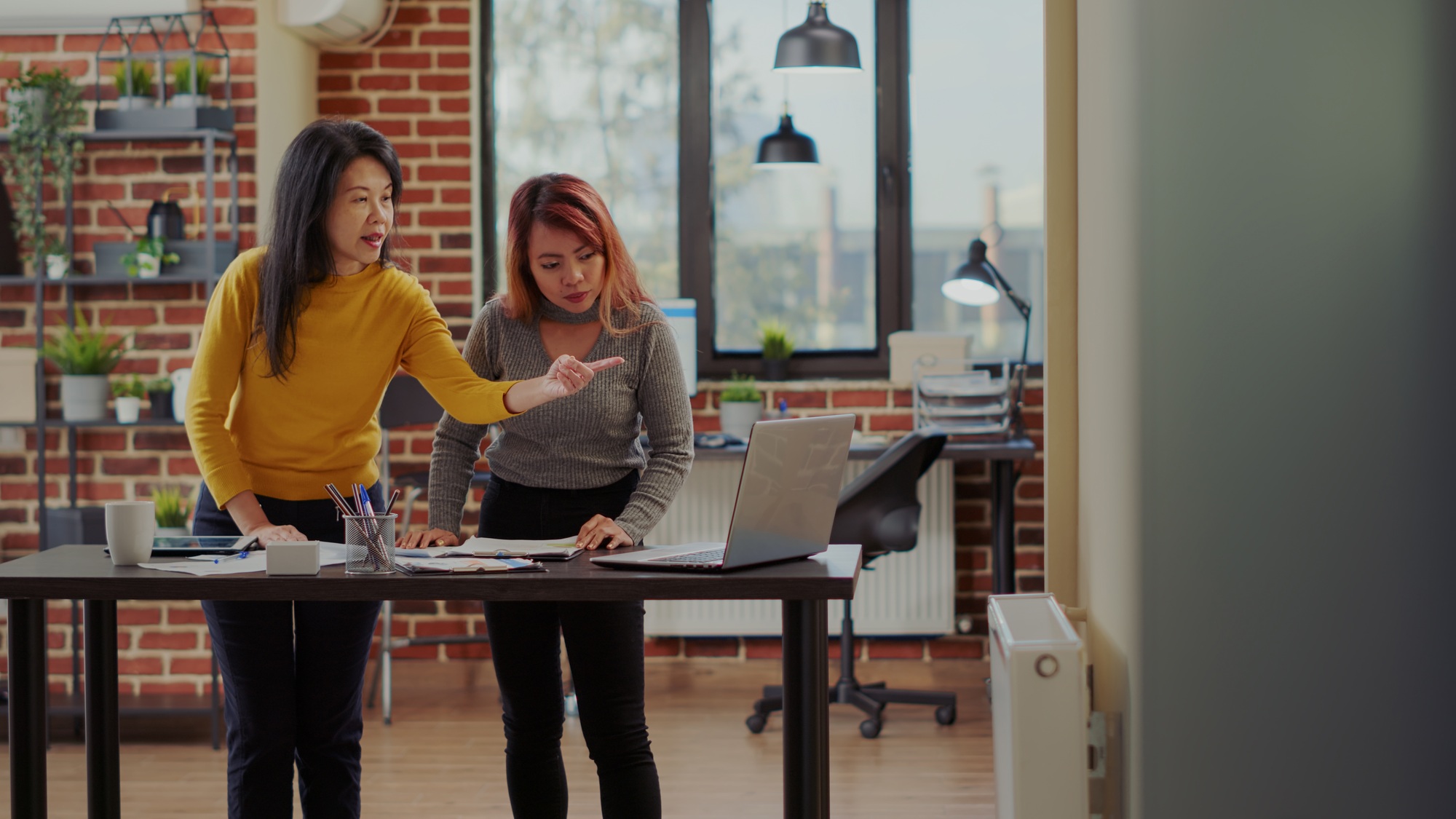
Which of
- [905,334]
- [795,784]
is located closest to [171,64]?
[905,334]

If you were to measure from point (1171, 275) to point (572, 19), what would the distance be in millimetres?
3229

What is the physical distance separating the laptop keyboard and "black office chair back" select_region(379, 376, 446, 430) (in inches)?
75.7

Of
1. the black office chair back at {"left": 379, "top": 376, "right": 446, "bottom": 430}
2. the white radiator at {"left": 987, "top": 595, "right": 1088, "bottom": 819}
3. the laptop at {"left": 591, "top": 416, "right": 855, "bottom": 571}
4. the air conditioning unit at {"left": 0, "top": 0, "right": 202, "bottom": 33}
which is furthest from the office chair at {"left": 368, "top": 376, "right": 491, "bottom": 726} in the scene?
the white radiator at {"left": 987, "top": 595, "right": 1088, "bottom": 819}

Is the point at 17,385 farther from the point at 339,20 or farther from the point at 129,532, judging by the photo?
the point at 129,532

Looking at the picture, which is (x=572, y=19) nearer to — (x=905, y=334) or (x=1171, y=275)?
(x=905, y=334)

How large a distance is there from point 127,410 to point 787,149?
7.18 ft

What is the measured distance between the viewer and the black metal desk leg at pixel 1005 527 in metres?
3.86

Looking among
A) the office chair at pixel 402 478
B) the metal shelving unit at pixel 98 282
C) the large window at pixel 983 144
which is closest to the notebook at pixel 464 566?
the office chair at pixel 402 478

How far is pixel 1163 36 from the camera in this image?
1727 millimetres

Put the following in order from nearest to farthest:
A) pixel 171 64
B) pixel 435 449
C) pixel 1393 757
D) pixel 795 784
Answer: pixel 1393 757 < pixel 795 784 < pixel 435 449 < pixel 171 64

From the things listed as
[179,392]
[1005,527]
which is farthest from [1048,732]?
[179,392]

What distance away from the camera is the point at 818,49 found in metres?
3.72

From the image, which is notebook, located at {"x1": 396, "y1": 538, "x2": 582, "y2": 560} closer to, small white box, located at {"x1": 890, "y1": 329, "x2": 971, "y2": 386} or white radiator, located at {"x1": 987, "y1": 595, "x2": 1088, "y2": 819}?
white radiator, located at {"x1": 987, "y1": 595, "x2": 1088, "y2": 819}

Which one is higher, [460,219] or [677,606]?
[460,219]
